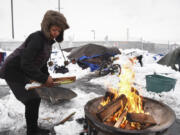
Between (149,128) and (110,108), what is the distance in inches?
24.8

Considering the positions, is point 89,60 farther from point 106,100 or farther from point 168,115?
point 168,115

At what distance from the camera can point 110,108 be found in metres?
2.48

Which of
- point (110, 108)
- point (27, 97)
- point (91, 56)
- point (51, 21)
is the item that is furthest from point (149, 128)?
→ point (91, 56)

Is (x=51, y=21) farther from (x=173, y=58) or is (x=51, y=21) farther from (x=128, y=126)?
(x=173, y=58)

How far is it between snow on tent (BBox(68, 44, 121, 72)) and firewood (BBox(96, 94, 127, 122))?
6.63 m

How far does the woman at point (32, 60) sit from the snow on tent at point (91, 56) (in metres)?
6.73

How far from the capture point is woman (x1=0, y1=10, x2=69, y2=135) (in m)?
2.42

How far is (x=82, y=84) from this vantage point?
7.48m

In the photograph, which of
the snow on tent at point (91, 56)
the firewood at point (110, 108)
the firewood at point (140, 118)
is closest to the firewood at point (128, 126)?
the firewood at point (140, 118)

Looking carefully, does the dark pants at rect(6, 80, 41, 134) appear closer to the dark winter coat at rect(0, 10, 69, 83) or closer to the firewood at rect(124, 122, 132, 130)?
the dark winter coat at rect(0, 10, 69, 83)

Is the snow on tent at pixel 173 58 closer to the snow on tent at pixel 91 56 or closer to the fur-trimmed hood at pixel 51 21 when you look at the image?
the snow on tent at pixel 91 56

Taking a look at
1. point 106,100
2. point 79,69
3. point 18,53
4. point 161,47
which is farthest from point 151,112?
point 161,47

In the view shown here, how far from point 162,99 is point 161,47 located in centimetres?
2222

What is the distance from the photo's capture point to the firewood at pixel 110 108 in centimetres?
234
